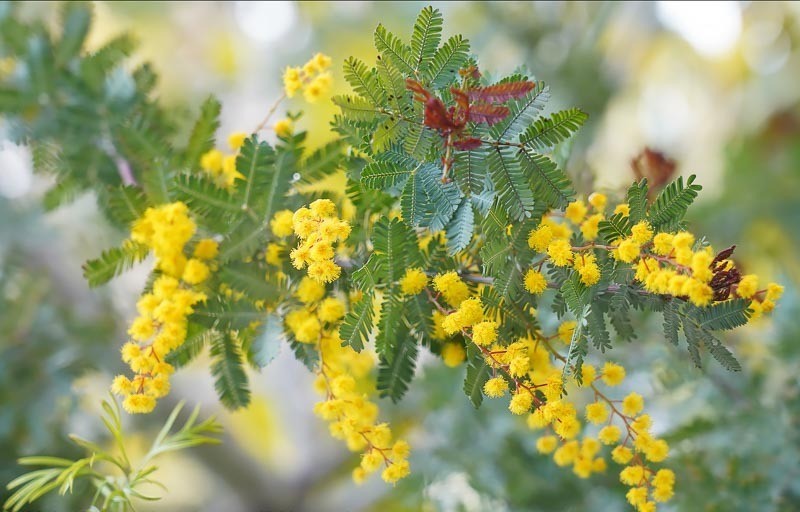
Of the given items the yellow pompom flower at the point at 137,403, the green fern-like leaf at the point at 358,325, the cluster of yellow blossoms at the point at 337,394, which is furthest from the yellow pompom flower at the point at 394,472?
the yellow pompom flower at the point at 137,403

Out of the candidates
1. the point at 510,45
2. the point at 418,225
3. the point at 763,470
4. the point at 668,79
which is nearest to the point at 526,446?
the point at 763,470

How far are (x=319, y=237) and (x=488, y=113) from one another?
0.16 m

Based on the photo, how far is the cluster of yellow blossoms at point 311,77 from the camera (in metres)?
0.62

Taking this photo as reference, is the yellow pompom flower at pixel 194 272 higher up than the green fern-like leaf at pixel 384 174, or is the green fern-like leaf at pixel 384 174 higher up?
the green fern-like leaf at pixel 384 174

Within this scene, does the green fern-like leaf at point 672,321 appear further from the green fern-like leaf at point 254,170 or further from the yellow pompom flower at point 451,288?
the green fern-like leaf at point 254,170

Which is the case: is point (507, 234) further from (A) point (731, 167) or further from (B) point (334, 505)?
(A) point (731, 167)

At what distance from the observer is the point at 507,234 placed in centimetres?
55

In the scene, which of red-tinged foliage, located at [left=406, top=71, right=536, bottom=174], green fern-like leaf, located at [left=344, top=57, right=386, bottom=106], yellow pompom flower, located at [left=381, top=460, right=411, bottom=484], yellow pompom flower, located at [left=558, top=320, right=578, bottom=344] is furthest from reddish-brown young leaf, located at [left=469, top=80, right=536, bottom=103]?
yellow pompom flower, located at [left=381, top=460, right=411, bottom=484]

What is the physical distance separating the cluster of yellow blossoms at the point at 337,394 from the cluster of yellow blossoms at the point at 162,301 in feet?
0.29

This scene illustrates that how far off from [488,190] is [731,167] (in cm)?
187

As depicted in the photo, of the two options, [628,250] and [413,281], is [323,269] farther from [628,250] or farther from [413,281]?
[628,250]

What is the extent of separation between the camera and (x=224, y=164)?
0.72m

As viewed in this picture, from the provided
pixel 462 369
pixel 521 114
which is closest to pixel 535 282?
pixel 521 114

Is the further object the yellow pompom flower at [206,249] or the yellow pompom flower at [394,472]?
the yellow pompom flower at [206,249]
